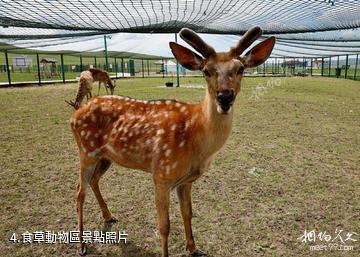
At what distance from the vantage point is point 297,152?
5391 mm

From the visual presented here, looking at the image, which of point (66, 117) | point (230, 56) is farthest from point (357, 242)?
point (66, 117)

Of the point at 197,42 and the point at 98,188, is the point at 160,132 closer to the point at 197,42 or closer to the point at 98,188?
the point at 197,42

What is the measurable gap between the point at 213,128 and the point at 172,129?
0.39 m

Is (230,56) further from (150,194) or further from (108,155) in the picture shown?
(150,194)

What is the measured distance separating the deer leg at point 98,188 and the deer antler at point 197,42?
4.94ft

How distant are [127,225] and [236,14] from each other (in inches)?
224

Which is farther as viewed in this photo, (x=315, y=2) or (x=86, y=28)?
(x=86, y=28)

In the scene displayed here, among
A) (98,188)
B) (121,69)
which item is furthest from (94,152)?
(121,69)

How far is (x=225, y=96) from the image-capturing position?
209 cm

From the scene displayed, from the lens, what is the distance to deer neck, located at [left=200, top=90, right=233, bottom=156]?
93.3 inches

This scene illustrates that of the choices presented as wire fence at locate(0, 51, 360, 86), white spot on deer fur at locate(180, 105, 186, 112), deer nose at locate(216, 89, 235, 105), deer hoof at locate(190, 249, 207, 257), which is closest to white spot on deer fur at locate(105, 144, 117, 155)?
white spot on deer fur at locate(180, 105, 186, 112)

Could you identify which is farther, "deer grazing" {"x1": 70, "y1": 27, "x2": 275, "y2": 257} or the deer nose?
"deer grazing" {"x1": 70, "y1": 27, "x2": 275, "y2": 257}

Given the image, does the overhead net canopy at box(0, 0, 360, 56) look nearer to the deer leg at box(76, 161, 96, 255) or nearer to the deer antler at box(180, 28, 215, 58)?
the deer leg at box(76, 161, 96, 255)

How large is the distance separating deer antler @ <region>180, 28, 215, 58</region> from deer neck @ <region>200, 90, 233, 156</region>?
11.5 inches
